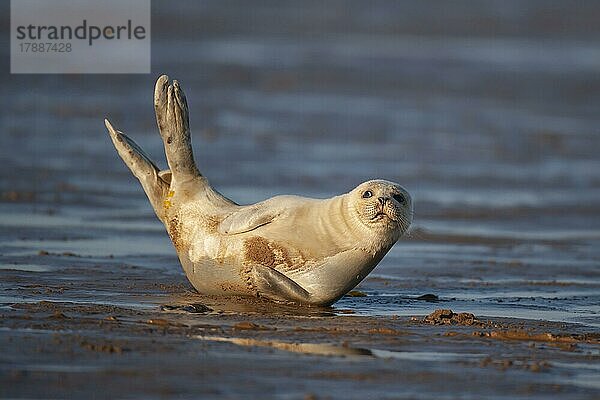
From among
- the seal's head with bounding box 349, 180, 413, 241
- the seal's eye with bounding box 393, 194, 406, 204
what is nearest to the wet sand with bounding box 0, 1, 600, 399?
the seal's head with bounding box 349, 180, 413, 241

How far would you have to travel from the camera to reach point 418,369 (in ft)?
20.4

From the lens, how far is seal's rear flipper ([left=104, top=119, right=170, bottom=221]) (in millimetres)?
8391

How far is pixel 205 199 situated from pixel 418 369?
2.33 m

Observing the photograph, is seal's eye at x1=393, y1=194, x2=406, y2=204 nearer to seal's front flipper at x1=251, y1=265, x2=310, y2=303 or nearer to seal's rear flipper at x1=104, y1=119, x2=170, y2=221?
seal's front flipper at x1=251, y1=265, x2=310, y2=303

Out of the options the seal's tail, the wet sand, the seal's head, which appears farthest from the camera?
the seal's tail

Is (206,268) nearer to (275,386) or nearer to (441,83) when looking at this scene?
(275,386)

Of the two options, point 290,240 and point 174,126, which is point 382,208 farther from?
point 174,126

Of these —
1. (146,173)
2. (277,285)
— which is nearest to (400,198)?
(277,285)

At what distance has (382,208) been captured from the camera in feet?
24.7

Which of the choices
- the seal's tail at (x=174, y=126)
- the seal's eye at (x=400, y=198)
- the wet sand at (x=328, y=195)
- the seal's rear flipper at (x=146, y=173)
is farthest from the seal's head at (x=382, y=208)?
the seal's rear flipper at (x=146, y=173)

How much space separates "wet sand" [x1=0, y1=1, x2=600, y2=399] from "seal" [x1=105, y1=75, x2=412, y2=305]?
14cm

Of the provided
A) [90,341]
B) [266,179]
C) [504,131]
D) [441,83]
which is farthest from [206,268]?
[441,83]

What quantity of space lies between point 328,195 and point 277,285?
4748mm

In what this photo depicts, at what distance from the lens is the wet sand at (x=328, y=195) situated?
6.13 metres
